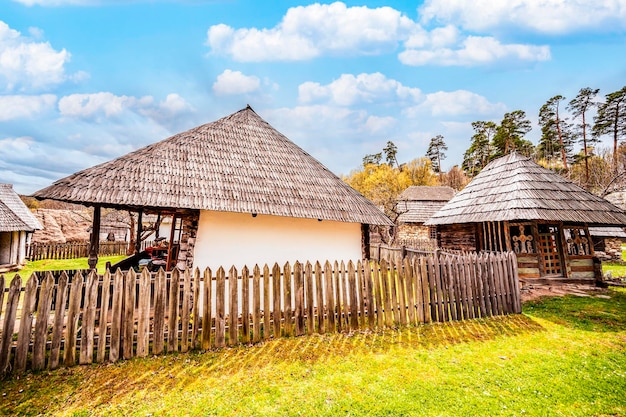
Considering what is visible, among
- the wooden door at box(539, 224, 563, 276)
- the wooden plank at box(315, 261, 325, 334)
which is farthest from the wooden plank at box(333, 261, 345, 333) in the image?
the wooden door at box(539, 224, 563, 276)

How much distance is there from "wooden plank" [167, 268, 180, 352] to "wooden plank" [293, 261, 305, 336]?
7.30 feet

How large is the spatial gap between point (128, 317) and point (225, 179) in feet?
13.2

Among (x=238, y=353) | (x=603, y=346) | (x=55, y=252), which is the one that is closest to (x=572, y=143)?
(x=603, y=346)

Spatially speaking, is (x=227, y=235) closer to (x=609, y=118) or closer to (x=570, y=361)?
(x=570, y=361)

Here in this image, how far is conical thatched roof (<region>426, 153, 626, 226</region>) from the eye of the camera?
9883 mm

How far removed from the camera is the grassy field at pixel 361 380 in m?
3.30

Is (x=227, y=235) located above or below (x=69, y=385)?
above

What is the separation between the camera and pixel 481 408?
3264 millimetres

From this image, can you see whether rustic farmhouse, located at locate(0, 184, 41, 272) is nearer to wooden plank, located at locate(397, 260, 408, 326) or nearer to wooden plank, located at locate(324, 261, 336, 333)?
wooden plank, located at locate(324, 261, 336, 333)

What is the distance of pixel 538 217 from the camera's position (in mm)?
9484

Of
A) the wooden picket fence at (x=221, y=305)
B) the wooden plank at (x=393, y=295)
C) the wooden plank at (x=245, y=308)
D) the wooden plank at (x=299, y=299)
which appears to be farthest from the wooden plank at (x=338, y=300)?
the wooden plank at (x=245, y=308)

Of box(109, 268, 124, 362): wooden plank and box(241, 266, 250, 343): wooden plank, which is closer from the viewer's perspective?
box(109, 268, 124, 362): wooden plank

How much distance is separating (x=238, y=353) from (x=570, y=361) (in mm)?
5599

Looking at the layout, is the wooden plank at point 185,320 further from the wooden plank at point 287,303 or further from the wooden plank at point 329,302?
the wooden plank at point 329,302
